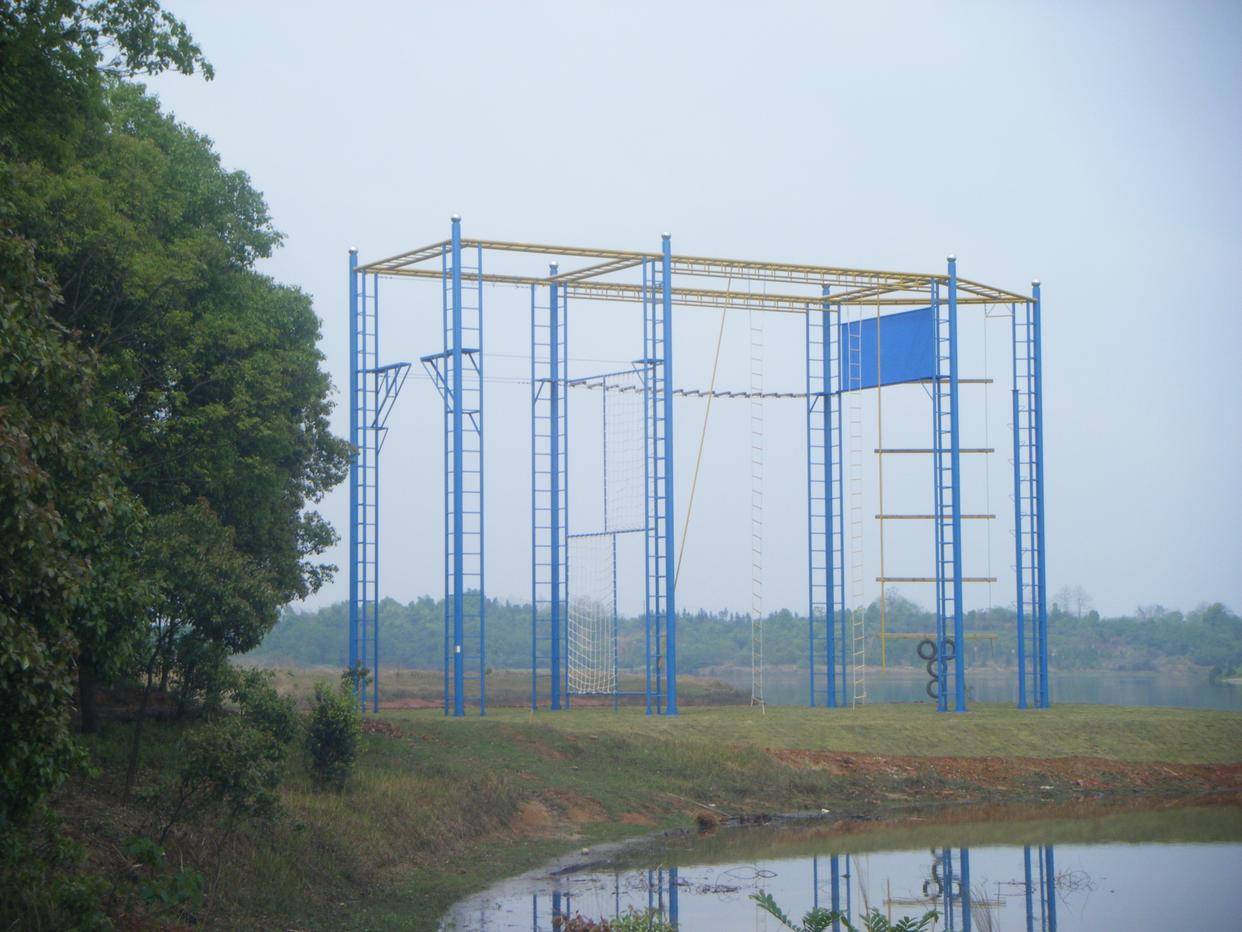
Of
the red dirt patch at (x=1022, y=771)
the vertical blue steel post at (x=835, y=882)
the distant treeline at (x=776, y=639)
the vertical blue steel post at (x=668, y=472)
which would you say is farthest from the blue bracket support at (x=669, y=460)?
the distant treeline at (x=776, y=639)

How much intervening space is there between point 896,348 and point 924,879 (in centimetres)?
1799

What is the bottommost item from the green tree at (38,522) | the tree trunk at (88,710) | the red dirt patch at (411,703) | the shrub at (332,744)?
the red dirt patch at (411,703)

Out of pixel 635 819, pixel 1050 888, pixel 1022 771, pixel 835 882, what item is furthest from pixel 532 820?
pixel 1022 771

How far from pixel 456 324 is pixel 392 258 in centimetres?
249

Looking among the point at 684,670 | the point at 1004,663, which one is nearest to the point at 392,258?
the point at 684,670

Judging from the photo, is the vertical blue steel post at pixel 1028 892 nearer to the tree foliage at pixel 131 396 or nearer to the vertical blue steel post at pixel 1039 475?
the tree foliage at pixel 131 396

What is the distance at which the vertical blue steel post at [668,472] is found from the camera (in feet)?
101

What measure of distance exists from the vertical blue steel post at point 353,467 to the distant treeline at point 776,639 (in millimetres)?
47417

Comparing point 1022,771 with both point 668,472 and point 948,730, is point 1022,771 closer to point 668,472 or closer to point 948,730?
point 948,730

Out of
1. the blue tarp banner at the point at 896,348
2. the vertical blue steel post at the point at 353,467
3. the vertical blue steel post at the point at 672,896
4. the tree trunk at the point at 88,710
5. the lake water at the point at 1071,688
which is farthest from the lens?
the lake water at the point at 1071,688

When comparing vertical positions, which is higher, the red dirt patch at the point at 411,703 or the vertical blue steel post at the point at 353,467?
the vertical blue steel post at the point at 353,467

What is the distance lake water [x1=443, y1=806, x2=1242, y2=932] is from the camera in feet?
56.2

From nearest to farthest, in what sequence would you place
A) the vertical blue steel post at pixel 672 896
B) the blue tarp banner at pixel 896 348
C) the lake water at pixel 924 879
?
the vertical blue steel post at pixel 672 896 → the lake water at pixel 924 879 → the blue tarp banner at pixel 896 348

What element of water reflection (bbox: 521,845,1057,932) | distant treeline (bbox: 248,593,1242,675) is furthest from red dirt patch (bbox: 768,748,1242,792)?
distant treeline (bbox: 248,593,1242,675)
